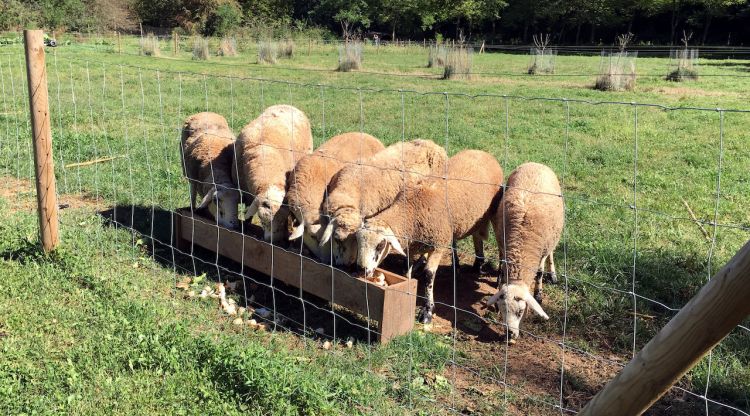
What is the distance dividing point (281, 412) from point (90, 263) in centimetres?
321

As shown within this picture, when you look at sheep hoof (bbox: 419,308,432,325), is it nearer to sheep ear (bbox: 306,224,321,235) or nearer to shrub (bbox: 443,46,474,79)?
sheep ear (bbox: 306,224,321,235)

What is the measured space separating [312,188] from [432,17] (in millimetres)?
66454

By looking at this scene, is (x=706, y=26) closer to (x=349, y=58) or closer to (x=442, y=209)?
(x=349, y=58)

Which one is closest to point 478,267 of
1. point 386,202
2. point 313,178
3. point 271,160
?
point 386,202

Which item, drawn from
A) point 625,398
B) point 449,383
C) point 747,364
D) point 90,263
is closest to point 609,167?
point 747,364

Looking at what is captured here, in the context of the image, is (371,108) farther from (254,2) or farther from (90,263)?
(254,2)

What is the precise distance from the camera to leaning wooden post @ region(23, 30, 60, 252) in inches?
230

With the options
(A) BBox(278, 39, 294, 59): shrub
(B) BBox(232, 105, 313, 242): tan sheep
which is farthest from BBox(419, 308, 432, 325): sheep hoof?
(A) BBox(278, 39, 294, 59): shrub

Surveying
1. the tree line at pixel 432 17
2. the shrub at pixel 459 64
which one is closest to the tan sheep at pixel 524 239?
the shrub at pixel 459 64

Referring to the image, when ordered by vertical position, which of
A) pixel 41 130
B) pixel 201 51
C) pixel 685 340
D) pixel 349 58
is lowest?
pixel 685 340

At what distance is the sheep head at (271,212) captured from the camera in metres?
6.35

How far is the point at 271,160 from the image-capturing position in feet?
22.9

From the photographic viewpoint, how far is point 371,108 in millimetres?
16859

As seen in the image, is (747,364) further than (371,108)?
No
